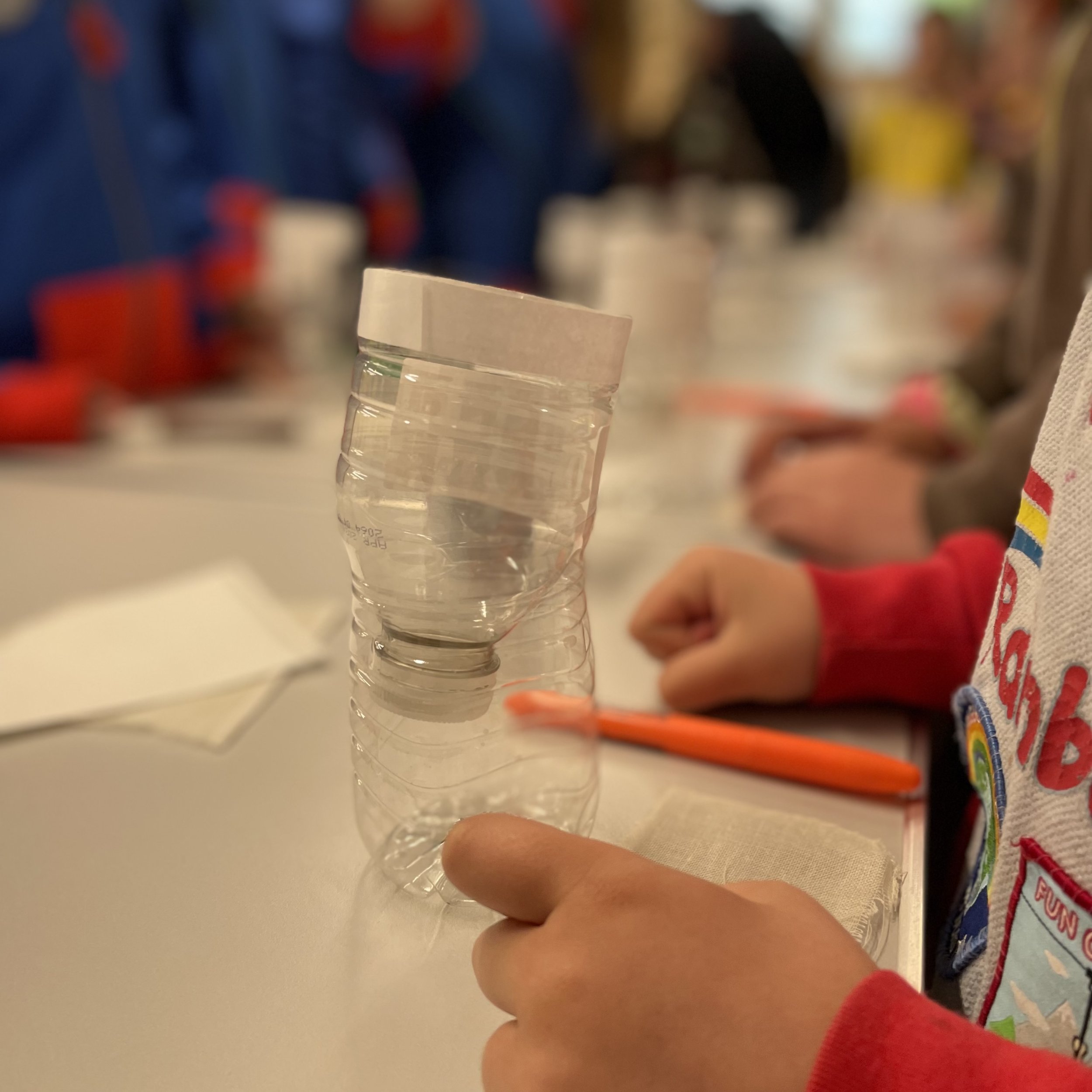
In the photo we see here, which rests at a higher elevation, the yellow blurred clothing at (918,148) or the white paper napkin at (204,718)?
the yellow blurred clothing at (918,148)

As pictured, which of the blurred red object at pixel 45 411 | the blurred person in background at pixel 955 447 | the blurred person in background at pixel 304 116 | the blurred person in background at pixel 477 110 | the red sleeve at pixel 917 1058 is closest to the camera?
the red sleeve at pixel 917 1058


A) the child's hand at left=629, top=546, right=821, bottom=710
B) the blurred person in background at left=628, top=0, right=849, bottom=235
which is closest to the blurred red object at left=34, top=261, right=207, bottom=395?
the child's hand at left=629, top=546, right=821, bottom=710

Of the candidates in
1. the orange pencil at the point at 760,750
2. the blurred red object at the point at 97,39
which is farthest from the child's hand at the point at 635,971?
the blurred red object at the point at 97,39

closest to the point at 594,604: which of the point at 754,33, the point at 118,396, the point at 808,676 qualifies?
the point at 808,676

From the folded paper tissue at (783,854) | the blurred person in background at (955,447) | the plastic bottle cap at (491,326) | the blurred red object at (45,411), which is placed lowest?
the blurred red object at (45,411)

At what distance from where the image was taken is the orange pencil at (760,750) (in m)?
0.46

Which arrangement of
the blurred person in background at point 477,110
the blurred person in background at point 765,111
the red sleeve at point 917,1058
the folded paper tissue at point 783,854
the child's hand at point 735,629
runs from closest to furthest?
the red sleeve at point 917,1058
the folded paper tissue at point 783,854
the child's hand at point 735,629
the blurred person in background at point 477,110
the blurred person in background at point 765,111

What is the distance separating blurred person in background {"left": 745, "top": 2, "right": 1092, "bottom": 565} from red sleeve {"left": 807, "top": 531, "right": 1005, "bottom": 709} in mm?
155

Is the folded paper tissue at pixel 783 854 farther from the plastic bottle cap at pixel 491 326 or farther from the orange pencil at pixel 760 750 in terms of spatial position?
the plastic bottle cap at pixel 491 326

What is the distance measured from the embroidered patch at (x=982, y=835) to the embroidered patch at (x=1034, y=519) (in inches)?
2.3

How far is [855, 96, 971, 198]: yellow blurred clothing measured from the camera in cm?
402

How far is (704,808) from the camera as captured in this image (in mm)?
449

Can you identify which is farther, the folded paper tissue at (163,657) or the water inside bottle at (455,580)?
the folded paper tissue at (163,657)

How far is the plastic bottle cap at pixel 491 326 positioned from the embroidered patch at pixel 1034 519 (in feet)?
0.49
